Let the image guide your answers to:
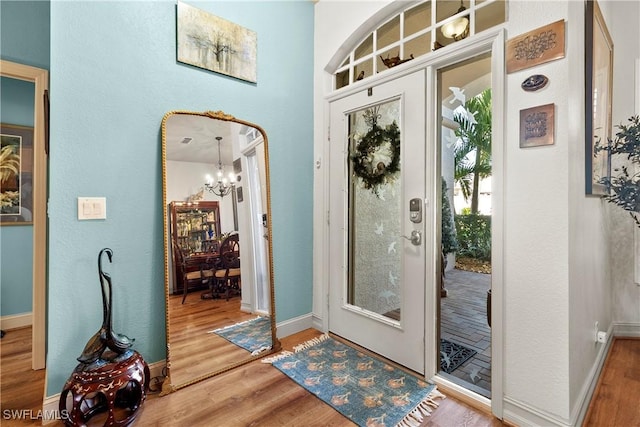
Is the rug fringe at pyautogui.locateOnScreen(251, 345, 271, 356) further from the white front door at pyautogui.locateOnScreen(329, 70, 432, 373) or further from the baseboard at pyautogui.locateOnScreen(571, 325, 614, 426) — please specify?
the baseboard at pyautogui.locateOnScreen(571, 325, 614, 426)

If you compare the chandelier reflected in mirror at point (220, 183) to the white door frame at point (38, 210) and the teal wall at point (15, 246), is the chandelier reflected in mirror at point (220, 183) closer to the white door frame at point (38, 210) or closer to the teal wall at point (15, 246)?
the white door frame at point (38, 210)

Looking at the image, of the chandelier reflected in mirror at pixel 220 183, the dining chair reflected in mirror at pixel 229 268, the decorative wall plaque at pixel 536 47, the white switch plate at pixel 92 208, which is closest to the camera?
the decorative wall plaque at pixel 536 47

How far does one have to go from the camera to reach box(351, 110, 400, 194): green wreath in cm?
223

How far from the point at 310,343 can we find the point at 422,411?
42.2 inches

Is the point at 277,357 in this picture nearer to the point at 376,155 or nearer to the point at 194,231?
the point at 194,231

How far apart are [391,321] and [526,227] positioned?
1.13 m

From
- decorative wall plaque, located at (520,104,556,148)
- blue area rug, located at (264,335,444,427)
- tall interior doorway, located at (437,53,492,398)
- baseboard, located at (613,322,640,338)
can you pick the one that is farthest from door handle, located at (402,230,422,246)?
baseboard, located at (613,322,640,338)

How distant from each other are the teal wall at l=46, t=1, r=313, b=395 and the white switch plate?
3 centimetres

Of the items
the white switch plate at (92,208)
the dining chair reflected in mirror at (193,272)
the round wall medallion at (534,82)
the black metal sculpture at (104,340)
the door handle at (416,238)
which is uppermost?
the round wall medallion at (534,82)

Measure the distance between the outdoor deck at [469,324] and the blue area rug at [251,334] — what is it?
4.41 ft

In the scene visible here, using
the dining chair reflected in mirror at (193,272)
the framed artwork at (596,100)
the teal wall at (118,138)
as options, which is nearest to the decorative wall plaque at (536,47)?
the framed artwork at (596,100)

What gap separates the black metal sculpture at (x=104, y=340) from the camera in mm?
1598

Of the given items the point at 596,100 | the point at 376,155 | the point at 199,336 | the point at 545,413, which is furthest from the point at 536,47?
the point at 199,336

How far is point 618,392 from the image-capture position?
6.18 ft
